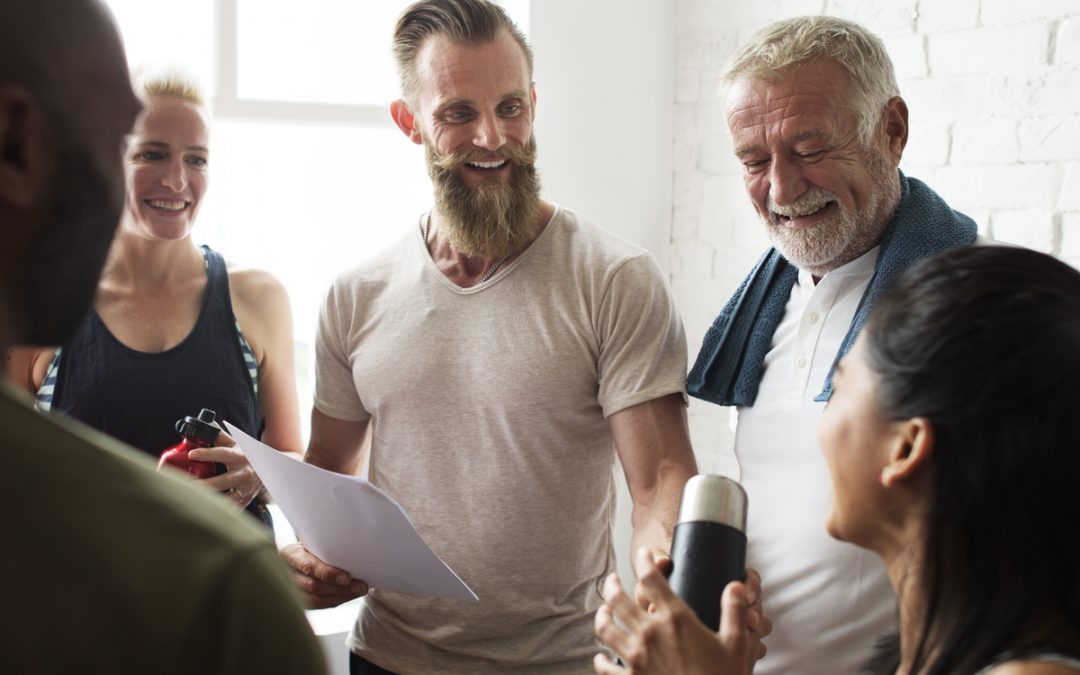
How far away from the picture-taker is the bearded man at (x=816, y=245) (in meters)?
1.33

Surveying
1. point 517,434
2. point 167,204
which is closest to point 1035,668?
point 517,434

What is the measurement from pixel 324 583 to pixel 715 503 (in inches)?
26.3

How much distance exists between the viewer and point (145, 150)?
5.71ft

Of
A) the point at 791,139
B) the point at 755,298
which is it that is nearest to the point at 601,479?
the point at 755,298

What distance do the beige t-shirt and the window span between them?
1.10 meters

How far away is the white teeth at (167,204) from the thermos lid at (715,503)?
3.74 ft

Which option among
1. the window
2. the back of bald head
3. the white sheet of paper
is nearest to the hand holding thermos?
the white sheet of paper

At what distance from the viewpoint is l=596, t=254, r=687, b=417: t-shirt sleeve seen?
1.45 metres

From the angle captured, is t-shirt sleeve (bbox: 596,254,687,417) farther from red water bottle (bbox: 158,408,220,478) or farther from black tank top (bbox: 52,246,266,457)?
black tank top (bbox: 52,246,266,457)

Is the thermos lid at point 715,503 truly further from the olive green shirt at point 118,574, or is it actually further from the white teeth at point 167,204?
the white teeth at point 167,204

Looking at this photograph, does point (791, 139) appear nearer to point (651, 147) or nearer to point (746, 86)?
point (746, 86)

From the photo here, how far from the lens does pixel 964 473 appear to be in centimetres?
85

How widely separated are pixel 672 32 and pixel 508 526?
5.89ft

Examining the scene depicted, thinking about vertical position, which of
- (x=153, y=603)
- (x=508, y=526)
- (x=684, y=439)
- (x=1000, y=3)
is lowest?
(x=508, y=526)
